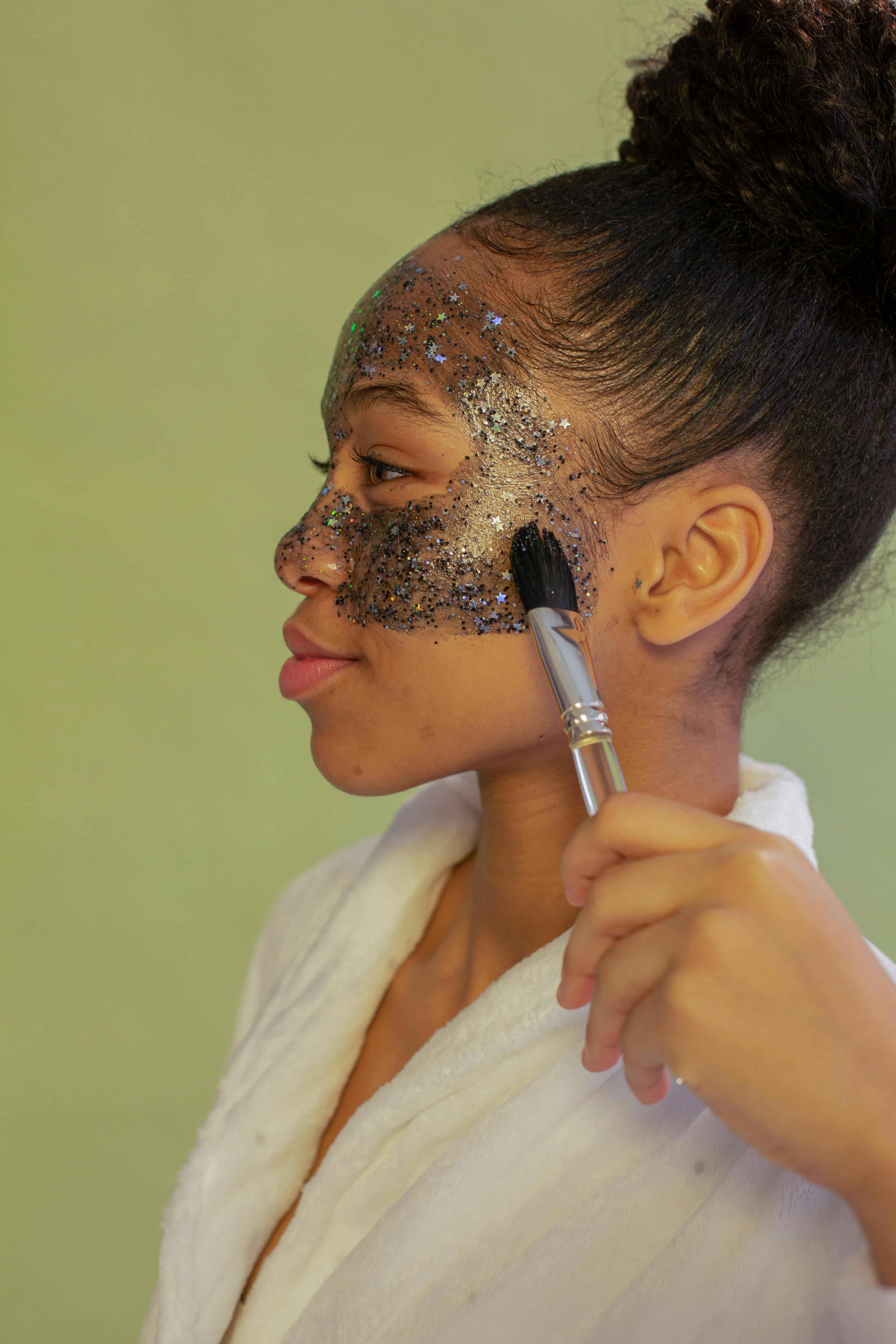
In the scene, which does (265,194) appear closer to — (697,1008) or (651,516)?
(651,516)

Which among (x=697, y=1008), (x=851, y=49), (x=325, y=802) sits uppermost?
(x=851, y=49)

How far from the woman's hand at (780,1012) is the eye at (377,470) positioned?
0.38m

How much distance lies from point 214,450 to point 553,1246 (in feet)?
3.44

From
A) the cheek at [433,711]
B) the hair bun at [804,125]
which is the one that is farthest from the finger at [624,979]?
the hair bun at [804,125]

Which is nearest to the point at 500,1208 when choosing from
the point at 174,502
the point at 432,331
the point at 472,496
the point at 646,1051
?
the point at 646,1051

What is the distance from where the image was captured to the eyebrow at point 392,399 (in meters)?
0.75

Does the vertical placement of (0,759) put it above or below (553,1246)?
above

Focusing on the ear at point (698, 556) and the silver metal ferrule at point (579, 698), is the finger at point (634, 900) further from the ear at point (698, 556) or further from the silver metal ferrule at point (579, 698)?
the ear at point (698, 556)

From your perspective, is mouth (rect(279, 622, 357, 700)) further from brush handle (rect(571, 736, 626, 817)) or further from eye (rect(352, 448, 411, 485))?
brush handle (rect(571, 736, 626, 817))

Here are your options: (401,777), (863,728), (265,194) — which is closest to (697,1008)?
(401,777)

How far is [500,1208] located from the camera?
696mm

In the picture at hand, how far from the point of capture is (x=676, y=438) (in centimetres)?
75

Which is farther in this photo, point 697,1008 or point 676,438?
point 676,438

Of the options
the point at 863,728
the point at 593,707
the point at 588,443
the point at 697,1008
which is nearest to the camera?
the point at 697,1008
